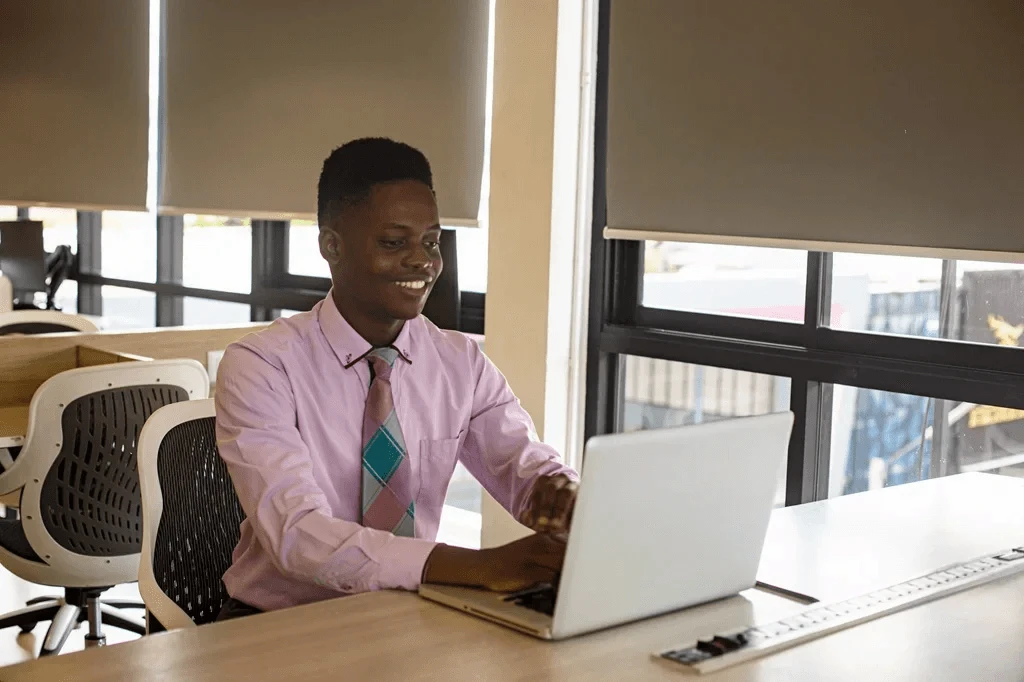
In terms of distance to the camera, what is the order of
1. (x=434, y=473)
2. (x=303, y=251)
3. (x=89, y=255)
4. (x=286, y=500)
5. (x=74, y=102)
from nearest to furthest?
(x=286, y=500), (x=434, y=473), (x=303, y=251), (x=74, y=102), (x=89, y=255)

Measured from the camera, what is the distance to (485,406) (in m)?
2.10

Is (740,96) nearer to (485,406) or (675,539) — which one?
(485,406)

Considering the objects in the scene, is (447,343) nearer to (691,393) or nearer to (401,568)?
(401,568)

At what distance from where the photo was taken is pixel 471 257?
14.5 ft

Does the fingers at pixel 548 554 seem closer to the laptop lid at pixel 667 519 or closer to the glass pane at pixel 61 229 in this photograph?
the laptop lid at pixel 667 519

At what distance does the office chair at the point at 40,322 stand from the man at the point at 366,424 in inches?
105

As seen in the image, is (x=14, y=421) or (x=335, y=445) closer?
(x=335, y=445)

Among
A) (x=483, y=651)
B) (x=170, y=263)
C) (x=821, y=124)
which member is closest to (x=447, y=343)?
(x=483, y=651)

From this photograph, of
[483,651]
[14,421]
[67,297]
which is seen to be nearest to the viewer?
[483,651]

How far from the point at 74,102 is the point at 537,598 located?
18.1 ft

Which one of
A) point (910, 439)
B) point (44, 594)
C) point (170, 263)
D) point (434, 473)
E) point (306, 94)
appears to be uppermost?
point (306, 94)

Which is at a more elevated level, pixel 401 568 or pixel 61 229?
pixel 61 229

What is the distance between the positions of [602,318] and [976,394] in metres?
1.26

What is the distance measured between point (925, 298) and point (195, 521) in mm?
1963
